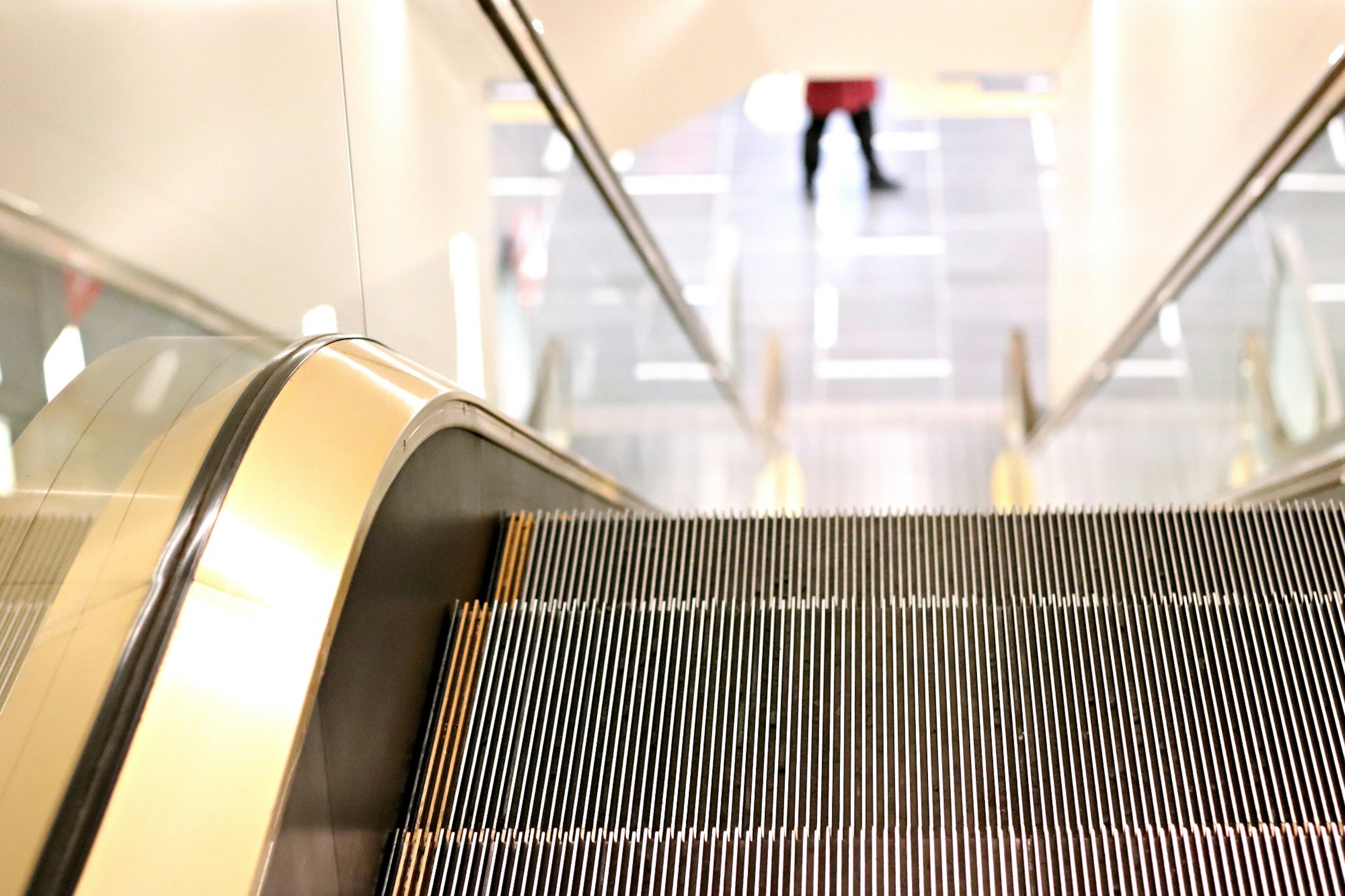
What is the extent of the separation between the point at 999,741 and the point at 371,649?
112cm

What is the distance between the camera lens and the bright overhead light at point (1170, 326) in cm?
577

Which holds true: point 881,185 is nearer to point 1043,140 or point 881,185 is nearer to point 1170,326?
point 1043,140

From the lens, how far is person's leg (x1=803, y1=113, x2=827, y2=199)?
11.4 meters

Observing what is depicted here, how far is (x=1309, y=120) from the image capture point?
3.84 metres

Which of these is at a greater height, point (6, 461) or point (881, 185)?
point (6, 461)

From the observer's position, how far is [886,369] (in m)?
10.1

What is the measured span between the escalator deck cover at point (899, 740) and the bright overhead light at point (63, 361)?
96cm

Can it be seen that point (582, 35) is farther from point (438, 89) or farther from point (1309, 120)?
point (1309, 120)

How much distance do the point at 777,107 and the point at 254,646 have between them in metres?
12.1

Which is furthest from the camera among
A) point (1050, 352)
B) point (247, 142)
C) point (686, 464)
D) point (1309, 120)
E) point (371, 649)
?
point (1050, 352)

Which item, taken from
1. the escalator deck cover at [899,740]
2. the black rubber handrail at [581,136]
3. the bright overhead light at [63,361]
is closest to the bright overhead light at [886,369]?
the black rubber handrail at [581,136]

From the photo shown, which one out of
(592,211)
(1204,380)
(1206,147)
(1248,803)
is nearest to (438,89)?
(592,211)

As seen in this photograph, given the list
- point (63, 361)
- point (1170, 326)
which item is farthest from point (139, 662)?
point (1170, 326)

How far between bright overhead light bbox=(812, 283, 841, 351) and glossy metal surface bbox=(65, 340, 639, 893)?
8.49 meters
